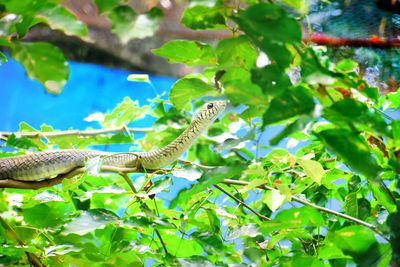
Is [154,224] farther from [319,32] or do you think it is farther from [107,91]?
[107,91]

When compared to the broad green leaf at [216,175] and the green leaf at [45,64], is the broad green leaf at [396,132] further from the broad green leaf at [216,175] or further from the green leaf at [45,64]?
the green leaf at [45,64]

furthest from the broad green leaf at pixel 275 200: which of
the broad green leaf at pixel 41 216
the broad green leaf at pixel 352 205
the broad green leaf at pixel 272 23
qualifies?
the broad green leaf at pixel 272 23

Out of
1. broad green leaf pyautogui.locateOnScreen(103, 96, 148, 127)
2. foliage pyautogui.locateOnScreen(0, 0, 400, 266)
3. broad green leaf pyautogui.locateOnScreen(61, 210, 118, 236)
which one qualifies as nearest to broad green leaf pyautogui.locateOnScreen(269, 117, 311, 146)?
foliage pyautogui.locateOnScreen(0, 0, 400, 266)

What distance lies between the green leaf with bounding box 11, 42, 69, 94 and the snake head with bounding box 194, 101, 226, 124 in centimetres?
97

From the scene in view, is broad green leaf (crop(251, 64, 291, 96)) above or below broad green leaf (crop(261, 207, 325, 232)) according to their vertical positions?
above

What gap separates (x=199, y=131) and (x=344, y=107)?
0.93m

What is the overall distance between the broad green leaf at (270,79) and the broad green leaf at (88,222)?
0.39m

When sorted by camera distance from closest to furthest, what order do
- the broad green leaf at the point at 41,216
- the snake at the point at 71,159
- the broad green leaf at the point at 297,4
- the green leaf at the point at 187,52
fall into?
the broad green leaf at the point at 297,4 < the green leaf at the point at 187,52 < the broad green leaf at the point at 41,216 < the snake at the point at 71,159

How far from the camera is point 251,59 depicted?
685 mm

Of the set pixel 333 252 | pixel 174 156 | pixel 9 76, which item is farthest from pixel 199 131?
pixel 9 76

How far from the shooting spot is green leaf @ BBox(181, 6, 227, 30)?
63 cm

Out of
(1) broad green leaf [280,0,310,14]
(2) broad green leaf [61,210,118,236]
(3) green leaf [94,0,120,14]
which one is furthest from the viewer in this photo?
(2) broad green leaf [61,210,118,236]

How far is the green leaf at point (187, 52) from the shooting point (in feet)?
2.36

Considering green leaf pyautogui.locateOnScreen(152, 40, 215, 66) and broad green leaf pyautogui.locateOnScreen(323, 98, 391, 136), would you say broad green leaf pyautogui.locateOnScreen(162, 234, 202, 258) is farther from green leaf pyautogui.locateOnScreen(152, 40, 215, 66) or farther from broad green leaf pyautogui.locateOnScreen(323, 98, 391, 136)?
broad green leaf pyautogui.locateOnScreen(323, 98, 391, 136)
